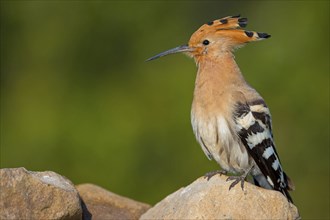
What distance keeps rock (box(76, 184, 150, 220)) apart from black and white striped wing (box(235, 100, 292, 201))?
0.63 meters

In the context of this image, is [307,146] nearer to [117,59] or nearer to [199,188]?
[117,59]

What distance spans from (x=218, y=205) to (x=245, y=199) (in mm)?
133

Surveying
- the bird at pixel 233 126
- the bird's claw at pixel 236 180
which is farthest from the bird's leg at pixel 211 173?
the bird's claw at pixel 236 180

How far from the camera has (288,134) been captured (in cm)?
866

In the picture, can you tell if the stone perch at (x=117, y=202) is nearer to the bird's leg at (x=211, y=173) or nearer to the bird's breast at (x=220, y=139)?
the bird's leg at (x=211, y=173)

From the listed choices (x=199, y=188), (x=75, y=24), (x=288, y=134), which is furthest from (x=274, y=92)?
(x=199, y=188)

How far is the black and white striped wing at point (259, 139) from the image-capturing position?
4.90 metres

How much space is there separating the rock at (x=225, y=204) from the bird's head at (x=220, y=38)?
31.4 inches

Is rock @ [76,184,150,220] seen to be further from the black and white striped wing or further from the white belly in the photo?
the black and white striped wing

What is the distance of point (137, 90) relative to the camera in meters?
9.32

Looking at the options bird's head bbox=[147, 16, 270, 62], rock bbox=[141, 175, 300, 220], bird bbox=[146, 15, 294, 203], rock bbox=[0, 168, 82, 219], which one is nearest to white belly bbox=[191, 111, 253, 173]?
bird bbox=[146, 15, 294, 203]

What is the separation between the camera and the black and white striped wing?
4.90 meters

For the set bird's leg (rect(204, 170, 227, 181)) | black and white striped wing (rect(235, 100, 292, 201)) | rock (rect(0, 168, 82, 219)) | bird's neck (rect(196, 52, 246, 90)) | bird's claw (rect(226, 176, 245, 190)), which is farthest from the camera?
bird's neck (rect(196, 52, 246, 90))

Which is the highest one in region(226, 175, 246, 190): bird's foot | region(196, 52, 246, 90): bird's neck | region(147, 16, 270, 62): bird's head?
region(147, 16, 270, 62): bird's head
